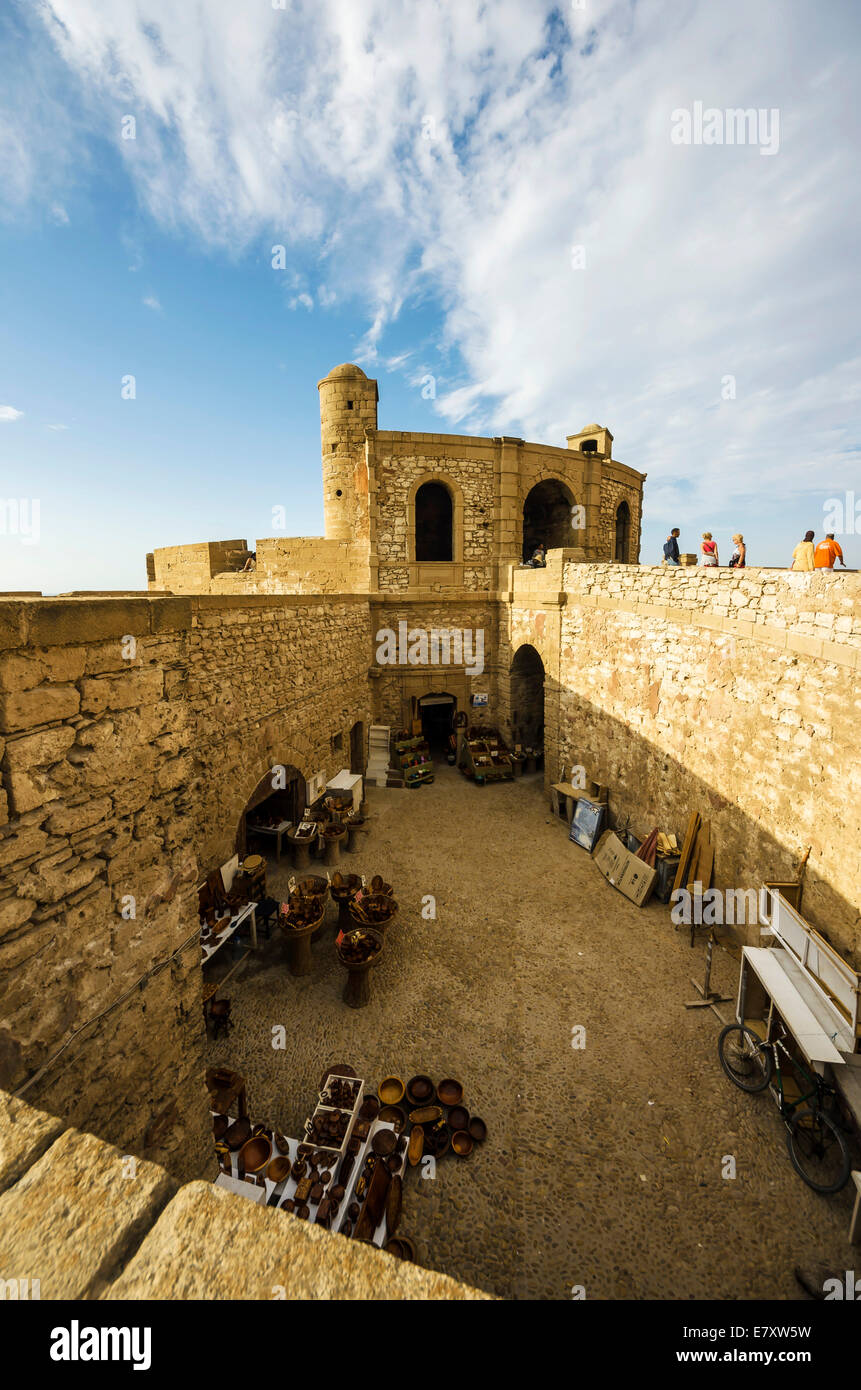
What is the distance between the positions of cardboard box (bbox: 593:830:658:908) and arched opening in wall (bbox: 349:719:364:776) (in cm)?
631

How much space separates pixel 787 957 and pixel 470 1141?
12.7 ft

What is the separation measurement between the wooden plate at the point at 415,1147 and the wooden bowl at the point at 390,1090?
0.43 meters

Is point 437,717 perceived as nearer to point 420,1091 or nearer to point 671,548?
point 671,548

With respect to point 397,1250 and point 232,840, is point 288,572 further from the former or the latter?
point 397,1250

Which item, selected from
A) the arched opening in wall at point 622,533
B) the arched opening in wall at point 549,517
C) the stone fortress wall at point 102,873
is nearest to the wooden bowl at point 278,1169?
the stone fortress wall at point 102,873

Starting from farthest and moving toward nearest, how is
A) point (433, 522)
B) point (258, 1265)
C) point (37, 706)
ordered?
point (433, 522)
point (37, 706)
point (258, 1265)

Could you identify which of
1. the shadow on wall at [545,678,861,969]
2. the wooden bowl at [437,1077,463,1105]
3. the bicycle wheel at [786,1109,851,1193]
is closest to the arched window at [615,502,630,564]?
the shadow on wall at [545,678,861,969]

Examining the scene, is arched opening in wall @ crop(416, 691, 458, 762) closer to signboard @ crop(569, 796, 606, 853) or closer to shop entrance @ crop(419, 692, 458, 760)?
shop entrance @ crop(419, 692, 458, 760)

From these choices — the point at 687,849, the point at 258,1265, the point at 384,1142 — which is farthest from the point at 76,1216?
the point at 687,849

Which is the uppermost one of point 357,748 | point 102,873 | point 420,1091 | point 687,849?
point 102,873

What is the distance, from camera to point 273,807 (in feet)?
35.0

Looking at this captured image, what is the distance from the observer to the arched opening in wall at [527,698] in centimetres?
1482

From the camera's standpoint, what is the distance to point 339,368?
587 inches

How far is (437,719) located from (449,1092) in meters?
11.8
